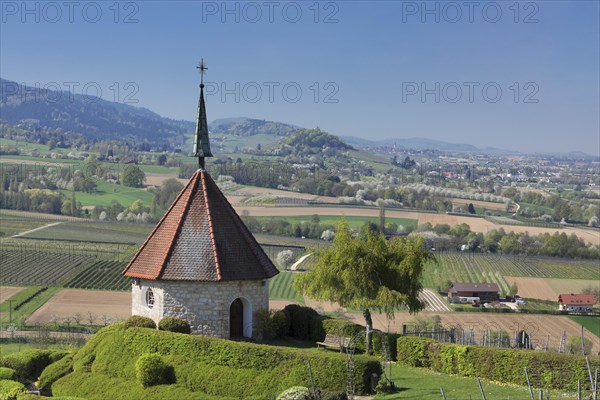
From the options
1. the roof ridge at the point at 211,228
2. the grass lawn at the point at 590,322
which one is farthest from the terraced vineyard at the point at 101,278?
the roof ridge at the point at 211,228

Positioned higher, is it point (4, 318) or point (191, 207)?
point (191, 207)

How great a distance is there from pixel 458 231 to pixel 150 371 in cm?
13729

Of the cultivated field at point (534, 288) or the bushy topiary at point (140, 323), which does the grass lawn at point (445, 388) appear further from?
the cultivated field at point (534, 288)

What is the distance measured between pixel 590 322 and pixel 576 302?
28.7 feet

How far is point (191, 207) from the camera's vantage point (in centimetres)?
2947

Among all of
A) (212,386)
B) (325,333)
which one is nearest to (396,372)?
(325,333)

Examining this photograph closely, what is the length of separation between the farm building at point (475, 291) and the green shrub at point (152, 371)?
7899 centimetres

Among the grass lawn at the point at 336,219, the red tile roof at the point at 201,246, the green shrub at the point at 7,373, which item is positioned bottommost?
the grass lawn at the point at 336,219

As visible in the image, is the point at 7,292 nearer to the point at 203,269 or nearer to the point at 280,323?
the point at 280,323

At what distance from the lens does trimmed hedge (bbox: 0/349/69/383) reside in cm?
2934

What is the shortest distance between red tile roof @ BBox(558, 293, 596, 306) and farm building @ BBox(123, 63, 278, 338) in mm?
Result: 74572

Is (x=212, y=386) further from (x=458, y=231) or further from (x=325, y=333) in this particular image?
(x=458, y=231)

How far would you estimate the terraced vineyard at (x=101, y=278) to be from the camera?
100000 millimetres

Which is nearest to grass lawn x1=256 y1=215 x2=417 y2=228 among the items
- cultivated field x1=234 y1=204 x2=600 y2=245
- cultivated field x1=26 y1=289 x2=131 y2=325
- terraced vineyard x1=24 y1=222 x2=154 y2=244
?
cultivated field x1=234 y1=204 x2=600 y2=245
